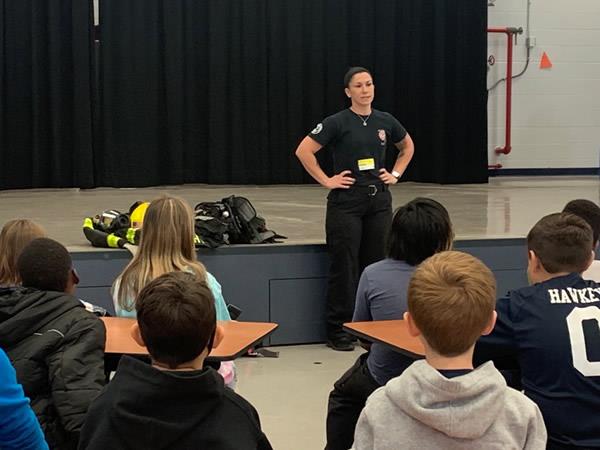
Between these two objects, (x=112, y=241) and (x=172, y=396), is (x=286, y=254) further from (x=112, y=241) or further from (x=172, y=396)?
(x=172, y=396)

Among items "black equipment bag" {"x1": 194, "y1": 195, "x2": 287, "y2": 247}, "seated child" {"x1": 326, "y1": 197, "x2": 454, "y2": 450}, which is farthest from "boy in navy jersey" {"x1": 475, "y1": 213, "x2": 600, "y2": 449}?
"black equipment bag" {"x1": 194, "y1": 195, "x2": 287, "y2": 247}

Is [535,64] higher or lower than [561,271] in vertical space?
higher

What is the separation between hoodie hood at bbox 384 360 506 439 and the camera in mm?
1589

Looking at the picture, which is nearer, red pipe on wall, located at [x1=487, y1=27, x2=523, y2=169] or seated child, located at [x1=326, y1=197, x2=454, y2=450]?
seated child, located at [x1=326, y1=197, x2=454, y2=450]

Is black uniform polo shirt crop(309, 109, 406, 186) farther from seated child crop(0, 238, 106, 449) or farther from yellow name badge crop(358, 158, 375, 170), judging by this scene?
seated child crop(0, 238, 106, 449)

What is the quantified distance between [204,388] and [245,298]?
3.33 m

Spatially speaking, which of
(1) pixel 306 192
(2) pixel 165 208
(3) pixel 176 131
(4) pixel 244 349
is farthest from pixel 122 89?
(4) pixel 244 349

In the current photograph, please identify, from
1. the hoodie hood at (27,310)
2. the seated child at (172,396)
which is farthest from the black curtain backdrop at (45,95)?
the seated child at (172,396)

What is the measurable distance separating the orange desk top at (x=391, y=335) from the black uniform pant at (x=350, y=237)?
205 cm

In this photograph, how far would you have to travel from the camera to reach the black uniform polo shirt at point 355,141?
4.90m

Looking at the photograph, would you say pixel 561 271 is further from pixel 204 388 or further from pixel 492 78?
pixel 492 78

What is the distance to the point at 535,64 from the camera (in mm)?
10445

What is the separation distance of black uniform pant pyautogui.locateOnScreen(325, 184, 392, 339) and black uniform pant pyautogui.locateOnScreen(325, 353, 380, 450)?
1865mm

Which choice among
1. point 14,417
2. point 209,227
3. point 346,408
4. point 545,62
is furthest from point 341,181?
point 545,62
